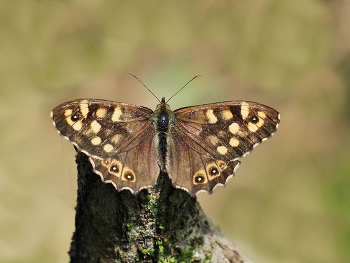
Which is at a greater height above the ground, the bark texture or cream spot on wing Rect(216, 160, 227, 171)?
cream spot on wing Rect(216, 160, 227, 171)

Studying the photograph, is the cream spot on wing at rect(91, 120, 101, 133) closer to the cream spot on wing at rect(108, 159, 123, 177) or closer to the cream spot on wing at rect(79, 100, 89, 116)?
the cream spot on wing at rect(79, 100, 89, 116)

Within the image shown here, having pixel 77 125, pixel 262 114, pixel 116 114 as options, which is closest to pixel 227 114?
pixel 262 114

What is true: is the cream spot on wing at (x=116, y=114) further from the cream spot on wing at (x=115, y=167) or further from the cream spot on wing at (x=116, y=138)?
the cream spot on wing at (x=115, y=167)

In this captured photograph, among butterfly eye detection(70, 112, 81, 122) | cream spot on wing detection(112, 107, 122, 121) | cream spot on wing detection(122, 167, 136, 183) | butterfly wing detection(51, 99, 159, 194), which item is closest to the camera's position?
cream spot on wing detection(122, 167, 136, 183)

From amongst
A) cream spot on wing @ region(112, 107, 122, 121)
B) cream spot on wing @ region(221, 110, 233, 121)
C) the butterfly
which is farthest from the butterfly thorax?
cream spot on wing @ region(221, 110, 233, 121)

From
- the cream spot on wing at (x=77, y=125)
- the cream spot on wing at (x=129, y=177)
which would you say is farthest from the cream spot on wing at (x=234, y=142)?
the cream spot on wing at (x=77, y=125)

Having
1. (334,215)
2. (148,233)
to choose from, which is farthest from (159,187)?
(334,215)

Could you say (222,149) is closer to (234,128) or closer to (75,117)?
(234,128)

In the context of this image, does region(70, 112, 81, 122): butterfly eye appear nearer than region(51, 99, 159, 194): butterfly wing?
No
